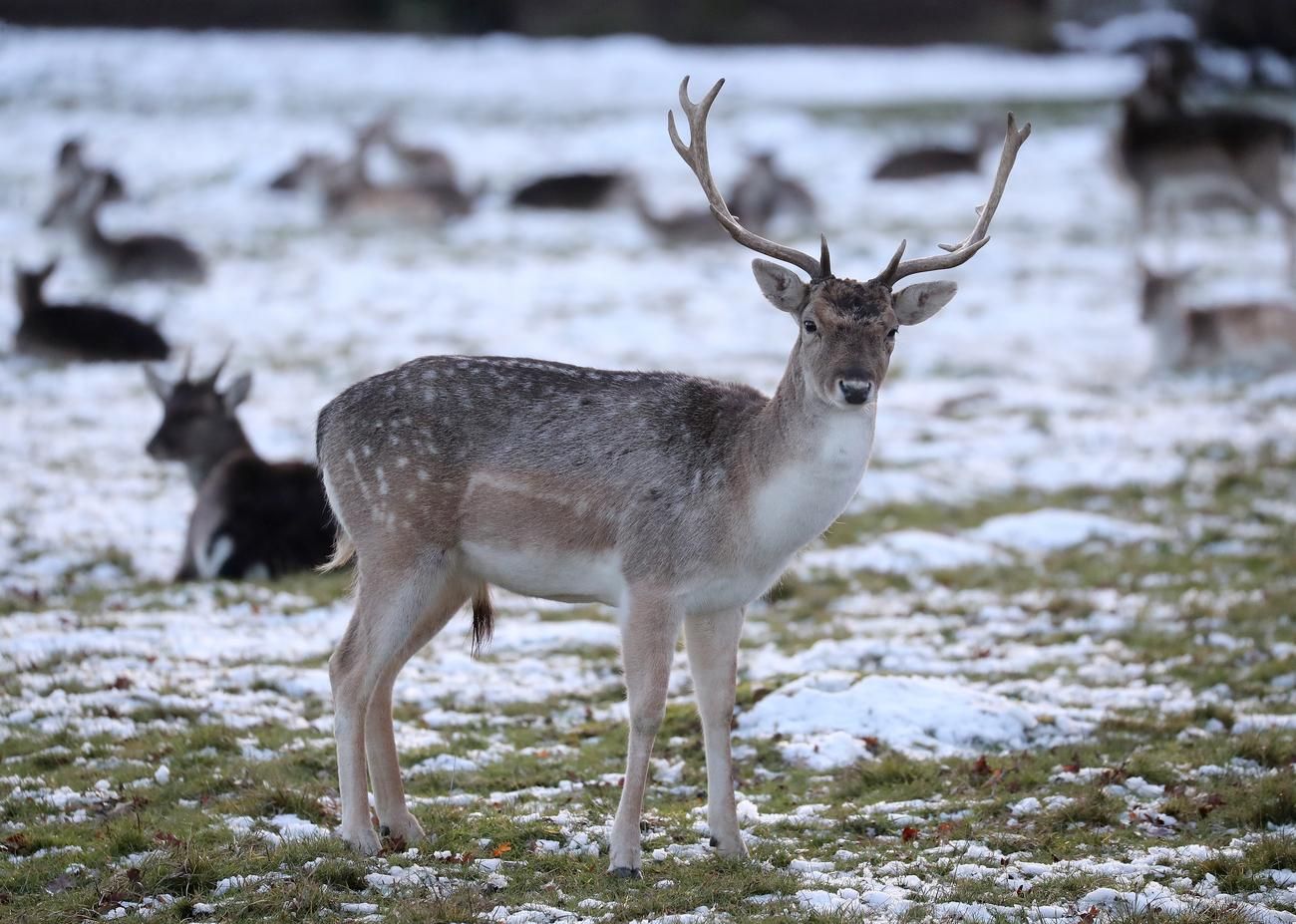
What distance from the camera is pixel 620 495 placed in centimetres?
516

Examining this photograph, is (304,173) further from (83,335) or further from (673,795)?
(673,795)

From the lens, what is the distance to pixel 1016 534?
949 centimetres

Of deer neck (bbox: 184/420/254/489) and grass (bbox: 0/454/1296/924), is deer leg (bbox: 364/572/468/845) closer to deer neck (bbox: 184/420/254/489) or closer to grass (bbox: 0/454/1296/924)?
grass (bbox: 0/454/1296/924)

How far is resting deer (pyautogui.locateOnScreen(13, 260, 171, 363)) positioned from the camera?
1321 centimetres

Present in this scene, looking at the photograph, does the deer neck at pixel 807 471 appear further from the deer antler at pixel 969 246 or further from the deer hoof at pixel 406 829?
the deer hoof at pixel 406 829

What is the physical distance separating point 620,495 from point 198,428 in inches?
209

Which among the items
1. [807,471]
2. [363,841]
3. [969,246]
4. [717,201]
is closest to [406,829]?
[363,841]

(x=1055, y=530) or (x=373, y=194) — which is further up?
(x=373, y=194)

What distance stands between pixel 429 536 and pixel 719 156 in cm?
1844

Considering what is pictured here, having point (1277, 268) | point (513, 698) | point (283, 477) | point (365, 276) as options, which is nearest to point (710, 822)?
point (513, 698)

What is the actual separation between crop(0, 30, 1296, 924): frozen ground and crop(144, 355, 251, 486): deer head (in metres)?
0.36

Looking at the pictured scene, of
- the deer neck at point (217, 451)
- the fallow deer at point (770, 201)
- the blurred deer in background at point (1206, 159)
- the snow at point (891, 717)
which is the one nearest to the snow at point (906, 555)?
the snow at point (891, 717)

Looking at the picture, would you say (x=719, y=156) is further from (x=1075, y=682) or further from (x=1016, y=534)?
(x=1075, y=682)

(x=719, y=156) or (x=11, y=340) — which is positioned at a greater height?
(x=719, y=156)
